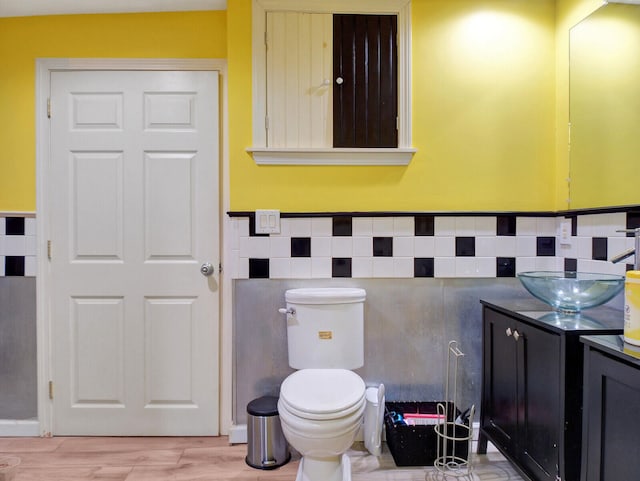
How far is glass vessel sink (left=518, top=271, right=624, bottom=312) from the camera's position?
55.9 inches

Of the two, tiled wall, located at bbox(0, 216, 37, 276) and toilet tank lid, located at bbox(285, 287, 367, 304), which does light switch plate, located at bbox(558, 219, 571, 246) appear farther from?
tiled wall, located at bbox(0, 216, 37, 276)

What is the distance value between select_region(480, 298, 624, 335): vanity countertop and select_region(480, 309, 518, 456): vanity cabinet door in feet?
0.21

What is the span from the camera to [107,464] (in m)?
1.87

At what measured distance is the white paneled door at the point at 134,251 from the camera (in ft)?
6.86

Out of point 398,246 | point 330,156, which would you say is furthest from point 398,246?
point 330,156

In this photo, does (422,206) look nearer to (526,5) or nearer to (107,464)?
(526,5)

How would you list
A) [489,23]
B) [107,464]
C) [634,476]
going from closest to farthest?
[634,476], [107,464], [489,23]

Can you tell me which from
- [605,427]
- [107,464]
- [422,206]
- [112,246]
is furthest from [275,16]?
[107,464]

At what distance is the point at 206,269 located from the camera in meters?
2.09

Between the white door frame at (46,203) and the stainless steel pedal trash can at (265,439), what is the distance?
11.9 inches

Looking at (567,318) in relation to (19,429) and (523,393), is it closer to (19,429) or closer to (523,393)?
(523,393)

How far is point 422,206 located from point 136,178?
1480mm

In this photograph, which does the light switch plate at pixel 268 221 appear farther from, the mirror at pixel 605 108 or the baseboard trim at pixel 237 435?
the mirror at pixel 605 108

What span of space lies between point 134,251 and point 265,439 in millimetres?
1146
